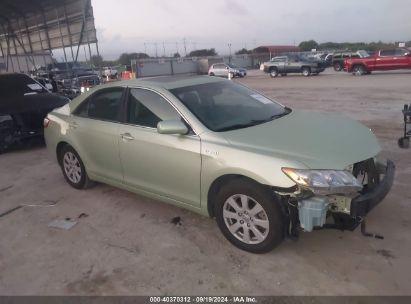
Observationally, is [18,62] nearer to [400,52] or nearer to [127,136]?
[127,136]

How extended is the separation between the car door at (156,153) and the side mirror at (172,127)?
0.39 feet

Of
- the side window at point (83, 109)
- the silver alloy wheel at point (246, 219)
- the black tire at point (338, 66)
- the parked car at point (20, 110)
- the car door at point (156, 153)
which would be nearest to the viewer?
the silver alloy wheel at point (246, 219)

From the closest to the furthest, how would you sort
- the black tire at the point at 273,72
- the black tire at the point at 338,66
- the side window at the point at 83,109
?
the side window at the point at 83,109, the black tire at the point at 273,72, the black tire at the point at 338,66

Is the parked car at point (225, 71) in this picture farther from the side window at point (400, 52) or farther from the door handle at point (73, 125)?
the door handle at point (73, 125)

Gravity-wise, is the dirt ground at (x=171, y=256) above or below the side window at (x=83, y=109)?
below

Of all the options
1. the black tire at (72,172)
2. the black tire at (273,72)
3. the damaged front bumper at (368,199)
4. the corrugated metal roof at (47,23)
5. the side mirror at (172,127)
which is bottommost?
the black tire at (273,72)

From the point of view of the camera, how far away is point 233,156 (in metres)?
3.25

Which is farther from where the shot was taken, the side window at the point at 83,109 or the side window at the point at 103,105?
the side window at the point at 83,109

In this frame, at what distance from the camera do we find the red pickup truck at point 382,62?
23453 mm

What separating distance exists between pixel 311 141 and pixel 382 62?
24.1 m

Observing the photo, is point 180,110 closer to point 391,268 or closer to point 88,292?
point 88,292

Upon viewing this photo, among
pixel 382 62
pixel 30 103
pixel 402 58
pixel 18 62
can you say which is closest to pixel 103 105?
pixel 30 103

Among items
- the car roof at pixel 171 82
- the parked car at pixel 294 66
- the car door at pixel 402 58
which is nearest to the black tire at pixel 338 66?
the parked car at pixel 294 66

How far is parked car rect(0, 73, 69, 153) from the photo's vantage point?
763cm
